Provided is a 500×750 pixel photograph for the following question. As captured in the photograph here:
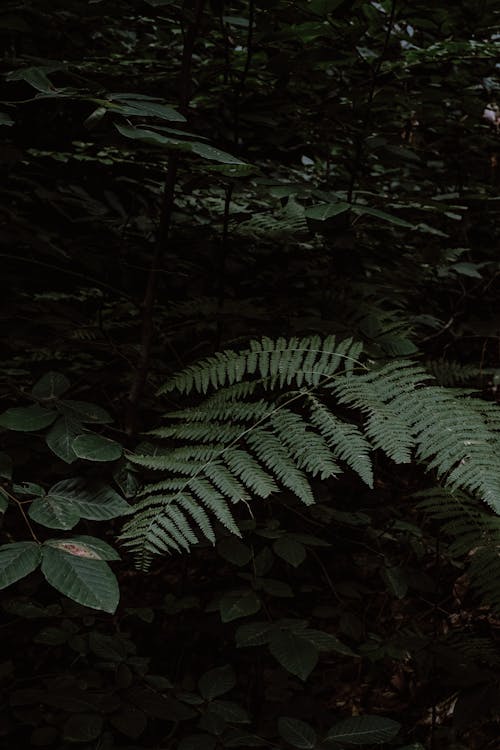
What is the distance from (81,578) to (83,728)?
749mm

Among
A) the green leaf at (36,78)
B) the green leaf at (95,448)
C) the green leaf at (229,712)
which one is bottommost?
the green leaf at (229,712)

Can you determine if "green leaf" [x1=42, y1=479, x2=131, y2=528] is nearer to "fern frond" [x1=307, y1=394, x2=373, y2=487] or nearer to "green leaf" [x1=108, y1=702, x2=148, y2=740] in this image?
"fern frond" [x1=307, y1=394, x2=373, y2=487]

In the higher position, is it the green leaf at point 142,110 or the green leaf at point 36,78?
the green leaf at point 36,78

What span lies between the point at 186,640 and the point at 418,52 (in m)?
2.16

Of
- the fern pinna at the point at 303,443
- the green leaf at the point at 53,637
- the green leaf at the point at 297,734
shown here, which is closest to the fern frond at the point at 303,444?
the fern pinna at the point at 303,443

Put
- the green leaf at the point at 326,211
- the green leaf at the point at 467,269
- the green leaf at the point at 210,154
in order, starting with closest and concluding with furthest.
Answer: the green leaf at the point at 210,154 → the green leaf at the point at 326,211 → the green leaf at the point at 467,269

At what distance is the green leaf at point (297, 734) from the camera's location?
134 centimetres

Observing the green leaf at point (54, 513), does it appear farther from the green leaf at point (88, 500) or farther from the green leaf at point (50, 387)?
the green leaf at point (50, 387)

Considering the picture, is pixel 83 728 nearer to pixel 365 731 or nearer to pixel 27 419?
pixel 365 731

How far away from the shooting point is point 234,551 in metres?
1.59

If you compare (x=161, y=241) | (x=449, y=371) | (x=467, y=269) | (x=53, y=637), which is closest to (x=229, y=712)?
(x=53, y=637)

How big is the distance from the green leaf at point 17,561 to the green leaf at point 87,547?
1.4 inches

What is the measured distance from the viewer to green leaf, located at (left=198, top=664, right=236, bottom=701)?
156 centimetres

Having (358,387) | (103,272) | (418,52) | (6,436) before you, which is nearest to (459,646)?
(358,387)
